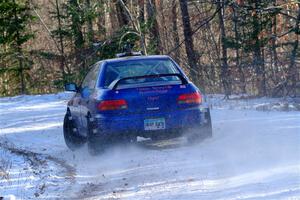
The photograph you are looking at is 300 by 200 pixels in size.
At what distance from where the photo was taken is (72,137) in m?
12.0

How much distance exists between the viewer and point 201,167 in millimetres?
8195

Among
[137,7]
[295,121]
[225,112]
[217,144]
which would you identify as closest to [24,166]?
[217,144]

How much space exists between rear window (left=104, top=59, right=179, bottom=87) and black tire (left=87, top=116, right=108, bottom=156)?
868 mm

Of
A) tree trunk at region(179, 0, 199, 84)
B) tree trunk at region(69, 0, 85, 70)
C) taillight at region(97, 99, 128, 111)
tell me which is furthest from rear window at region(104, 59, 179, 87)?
tree trunk at region(69, 0, 85, 70)

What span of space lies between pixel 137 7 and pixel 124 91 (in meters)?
20.2

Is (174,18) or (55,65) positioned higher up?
(174,18)

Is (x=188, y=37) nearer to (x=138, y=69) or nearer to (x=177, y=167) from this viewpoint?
(x=138, y=69)

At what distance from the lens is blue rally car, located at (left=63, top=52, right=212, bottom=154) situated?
9758 mm

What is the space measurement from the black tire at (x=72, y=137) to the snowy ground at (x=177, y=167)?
0.78ft

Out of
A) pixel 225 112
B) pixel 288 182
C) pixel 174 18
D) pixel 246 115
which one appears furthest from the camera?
pixel 174 18

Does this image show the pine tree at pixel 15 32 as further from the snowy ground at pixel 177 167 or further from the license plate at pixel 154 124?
the license plate at pixel 154 124

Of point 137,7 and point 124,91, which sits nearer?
point 124,91

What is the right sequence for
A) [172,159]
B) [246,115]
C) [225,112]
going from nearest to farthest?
[172,159] < [246,115] < [225,112]

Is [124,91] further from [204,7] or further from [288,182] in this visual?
[204,7]
